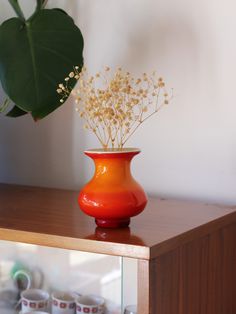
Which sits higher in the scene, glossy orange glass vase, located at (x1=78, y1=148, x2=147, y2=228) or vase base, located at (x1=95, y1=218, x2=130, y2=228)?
glossy orange glass vase, located at (x1=78, y1=148, x2=147, y2=228)

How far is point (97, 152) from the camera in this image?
0.95 metres

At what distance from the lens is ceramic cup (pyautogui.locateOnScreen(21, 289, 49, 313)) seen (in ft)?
3.47

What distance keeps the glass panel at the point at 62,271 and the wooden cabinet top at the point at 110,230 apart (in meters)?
0.04

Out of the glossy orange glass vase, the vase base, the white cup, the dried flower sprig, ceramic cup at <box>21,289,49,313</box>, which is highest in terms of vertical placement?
the dried flower sprig

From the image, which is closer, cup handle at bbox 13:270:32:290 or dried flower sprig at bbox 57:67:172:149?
dried flower sprig at bbox 57:67:172:149

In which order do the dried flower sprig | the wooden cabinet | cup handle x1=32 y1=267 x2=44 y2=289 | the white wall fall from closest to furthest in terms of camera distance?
1. the wooden cabinet
2. the dried flower sprig
3. cup handle x1=32 y1=267 x2=44 y2=289
4. the white wall

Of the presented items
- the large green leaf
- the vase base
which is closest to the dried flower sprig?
the large green leaf

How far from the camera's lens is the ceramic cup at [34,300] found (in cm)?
106

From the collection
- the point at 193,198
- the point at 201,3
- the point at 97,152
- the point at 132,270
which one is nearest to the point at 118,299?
the point at 132,270

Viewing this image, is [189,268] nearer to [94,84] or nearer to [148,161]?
[148,161]

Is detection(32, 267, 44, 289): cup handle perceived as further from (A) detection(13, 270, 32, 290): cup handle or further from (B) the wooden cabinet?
(B) the wooden cabinet

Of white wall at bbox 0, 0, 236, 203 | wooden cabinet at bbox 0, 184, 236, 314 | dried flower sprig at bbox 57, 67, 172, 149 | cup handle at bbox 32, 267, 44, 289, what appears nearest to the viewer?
wooden cabinet at bbox 0, 184, 236, 314

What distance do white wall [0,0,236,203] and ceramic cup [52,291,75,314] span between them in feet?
1.22

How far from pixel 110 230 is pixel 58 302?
0.70 ft
